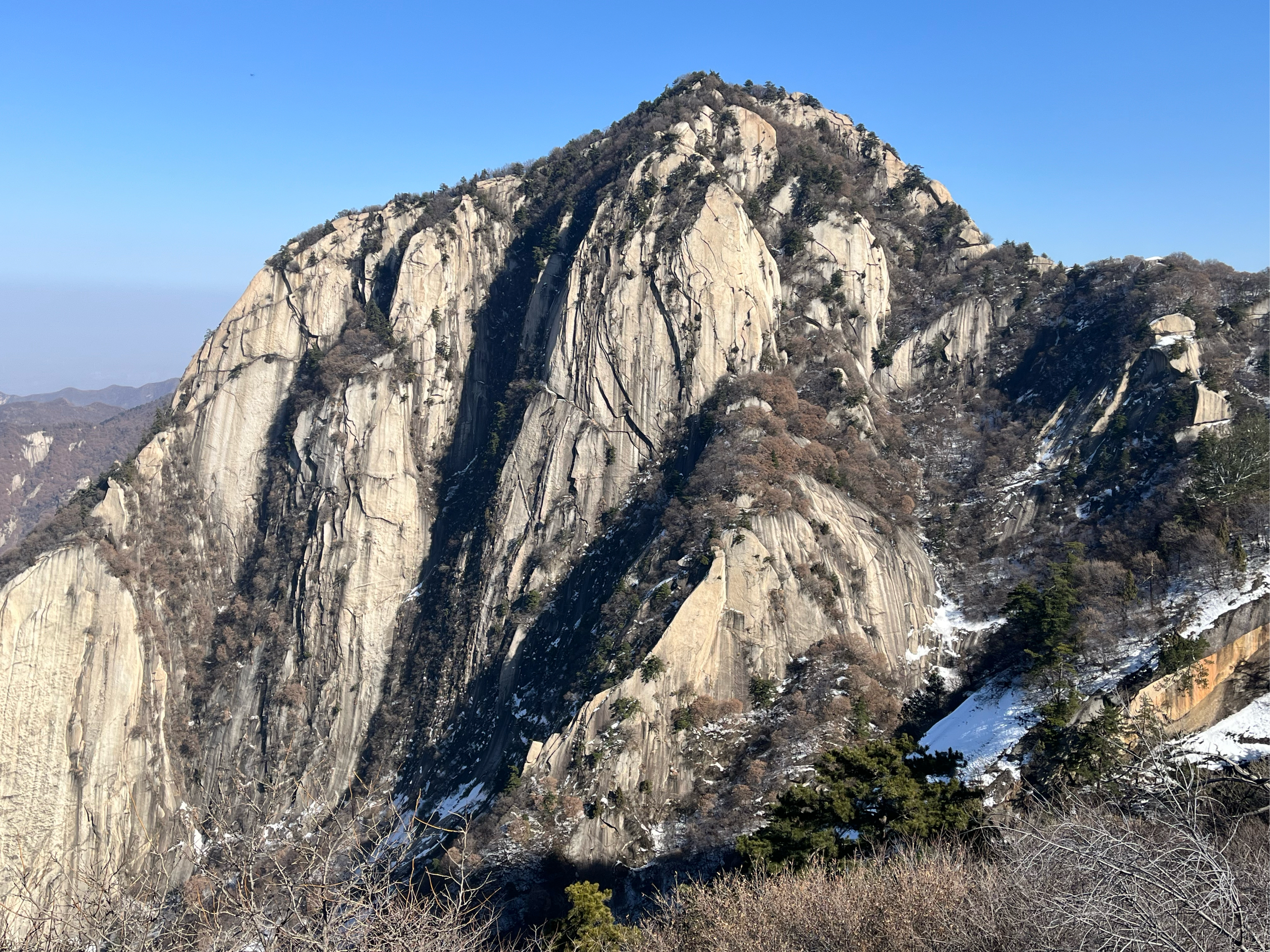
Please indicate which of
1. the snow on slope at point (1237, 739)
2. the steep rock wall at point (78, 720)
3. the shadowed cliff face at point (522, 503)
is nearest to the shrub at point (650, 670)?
the shadowed cliff face at point (522, 503)

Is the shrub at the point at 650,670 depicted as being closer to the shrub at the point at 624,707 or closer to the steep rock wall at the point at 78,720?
the shrub at the point at 624,707

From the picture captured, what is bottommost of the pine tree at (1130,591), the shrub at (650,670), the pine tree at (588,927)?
the pine tree at (588,927)

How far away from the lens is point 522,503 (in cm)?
5094

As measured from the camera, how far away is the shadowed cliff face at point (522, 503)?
41625 mm

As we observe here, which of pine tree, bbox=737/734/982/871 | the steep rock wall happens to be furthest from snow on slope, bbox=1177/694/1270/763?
the steep rock wall

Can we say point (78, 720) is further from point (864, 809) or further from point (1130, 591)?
point (1130, 591)

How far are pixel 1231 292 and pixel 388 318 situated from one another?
57.9m

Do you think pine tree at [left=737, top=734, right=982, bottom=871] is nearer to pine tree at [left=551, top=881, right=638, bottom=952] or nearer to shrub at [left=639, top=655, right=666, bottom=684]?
pine tree at [left=551, top=881, right=638, bottom=952]

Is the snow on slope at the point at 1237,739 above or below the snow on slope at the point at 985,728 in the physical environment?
above

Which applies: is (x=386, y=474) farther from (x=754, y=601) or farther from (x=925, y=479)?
(x=925, y=479)

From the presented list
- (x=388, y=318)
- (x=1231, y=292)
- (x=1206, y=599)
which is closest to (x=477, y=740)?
(x=388, y=318)

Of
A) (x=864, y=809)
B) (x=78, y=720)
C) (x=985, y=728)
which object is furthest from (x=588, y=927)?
(x=78, y=720)

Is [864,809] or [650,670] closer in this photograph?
[864,809]

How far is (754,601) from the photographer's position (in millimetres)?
41438
